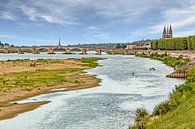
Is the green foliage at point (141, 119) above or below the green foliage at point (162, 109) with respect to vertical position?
below

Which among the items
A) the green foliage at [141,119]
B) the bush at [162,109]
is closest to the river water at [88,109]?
the green foliage at [141,119]

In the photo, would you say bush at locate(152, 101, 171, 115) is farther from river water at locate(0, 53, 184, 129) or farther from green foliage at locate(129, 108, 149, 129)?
river water at locate(0, 53, 184, 129)

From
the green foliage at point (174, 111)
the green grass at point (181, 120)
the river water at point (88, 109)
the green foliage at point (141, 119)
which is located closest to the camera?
the green grass at point (181, 120)

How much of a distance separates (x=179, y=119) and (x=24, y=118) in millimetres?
18482

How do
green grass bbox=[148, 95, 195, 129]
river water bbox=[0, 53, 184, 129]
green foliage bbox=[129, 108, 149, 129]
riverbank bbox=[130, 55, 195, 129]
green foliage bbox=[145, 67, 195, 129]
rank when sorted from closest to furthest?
green grass bbox=[148, 95, 195, 129]
riverbank bbox=[130, 55, 195, 129]
green foliage bbox=[145, 67, 195, 129]
green foliage bbox=[129, 108, 149, 129]
river water bbox=[0, 53, 184, 129]

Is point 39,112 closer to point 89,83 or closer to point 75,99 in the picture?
point 75,99

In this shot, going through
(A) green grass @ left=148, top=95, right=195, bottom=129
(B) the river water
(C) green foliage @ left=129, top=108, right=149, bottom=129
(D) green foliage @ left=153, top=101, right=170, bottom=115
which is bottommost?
(B) the river water

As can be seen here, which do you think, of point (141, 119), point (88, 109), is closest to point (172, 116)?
point (141, 119)

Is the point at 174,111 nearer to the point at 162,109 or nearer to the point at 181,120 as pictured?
the point at 162,109

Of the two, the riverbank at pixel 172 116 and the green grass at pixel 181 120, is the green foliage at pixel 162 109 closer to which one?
the riverbank at pixel 172 116

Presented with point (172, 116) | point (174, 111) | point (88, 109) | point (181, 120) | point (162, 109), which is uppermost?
point (181, 120)

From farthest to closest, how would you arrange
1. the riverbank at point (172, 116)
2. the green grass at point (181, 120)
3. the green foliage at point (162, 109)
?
the green foliage at point (162, 109) < the riverbank at point (172, 116) < the green grass at point (181, 120)

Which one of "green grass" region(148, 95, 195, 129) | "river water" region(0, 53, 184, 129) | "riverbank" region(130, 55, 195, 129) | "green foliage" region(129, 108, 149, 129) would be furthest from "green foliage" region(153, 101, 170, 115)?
"river water" region(0, 53, 184, 129)

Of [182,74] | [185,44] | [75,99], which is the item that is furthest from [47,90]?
[185,44]
